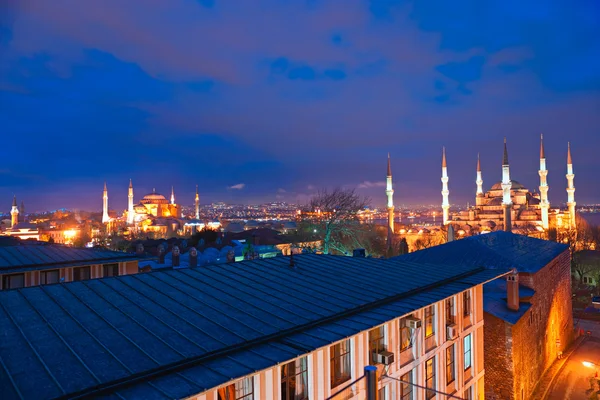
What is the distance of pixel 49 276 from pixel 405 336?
1382 cm

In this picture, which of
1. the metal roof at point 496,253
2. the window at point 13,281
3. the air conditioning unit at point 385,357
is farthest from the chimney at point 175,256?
the air conditioning unit at point 385,357

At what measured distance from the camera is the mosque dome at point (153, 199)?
140m

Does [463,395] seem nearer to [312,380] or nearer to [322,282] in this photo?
[322,282]

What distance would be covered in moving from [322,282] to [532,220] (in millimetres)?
71285

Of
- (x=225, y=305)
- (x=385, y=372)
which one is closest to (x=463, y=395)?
(x=385, y=372)

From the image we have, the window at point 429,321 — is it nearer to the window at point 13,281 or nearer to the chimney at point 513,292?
the chimney at point 513,292

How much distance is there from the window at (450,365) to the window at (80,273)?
14.1 m

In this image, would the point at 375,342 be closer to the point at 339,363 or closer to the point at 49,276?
the point at 339,363

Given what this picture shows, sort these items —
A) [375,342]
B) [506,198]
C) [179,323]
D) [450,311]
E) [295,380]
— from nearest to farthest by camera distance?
[179,323] → [295,380] → [375,342] → [450,311] → [506,198]

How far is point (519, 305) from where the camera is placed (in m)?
17.5

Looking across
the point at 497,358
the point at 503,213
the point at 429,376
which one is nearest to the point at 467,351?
the point at 429,376

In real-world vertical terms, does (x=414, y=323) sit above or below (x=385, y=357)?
above

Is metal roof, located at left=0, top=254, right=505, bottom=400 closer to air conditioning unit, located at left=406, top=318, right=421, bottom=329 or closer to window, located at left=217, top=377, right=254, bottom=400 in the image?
air conditioning unit, located at left=406, top=318, right=421, bottom=329

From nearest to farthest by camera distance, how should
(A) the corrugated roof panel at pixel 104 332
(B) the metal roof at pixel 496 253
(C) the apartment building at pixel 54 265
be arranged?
(A) the corrugated roof panel at pixel 104 332 < (C) the apartment building at pixel 54 265 < (B) the metal roof at pixel 496 253
